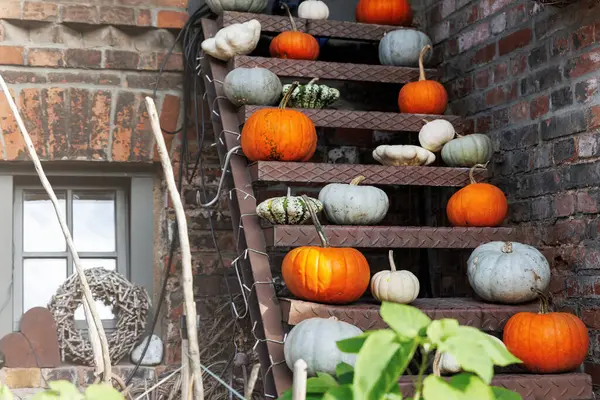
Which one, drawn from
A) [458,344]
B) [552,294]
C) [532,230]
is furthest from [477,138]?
[458,344]

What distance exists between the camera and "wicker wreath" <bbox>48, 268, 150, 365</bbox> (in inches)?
123

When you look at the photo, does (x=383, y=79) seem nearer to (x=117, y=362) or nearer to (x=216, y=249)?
(x=216, y=249)

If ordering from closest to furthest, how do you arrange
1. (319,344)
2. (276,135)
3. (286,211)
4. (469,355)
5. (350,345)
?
1. (469,355)
2. (350,345)
3. (319,344)
4. (286,211)
5. (276,135)

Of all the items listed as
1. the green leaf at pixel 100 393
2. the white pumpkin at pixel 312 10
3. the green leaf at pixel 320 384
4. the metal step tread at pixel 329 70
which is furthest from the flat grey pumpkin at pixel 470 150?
the green leaf at pixel 100 393

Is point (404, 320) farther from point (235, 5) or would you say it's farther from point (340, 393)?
point (235, 5)

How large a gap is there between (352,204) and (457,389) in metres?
1.76

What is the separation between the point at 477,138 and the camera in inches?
114

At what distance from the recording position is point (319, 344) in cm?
207

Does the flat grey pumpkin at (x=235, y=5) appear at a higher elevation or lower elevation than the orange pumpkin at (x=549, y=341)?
higher

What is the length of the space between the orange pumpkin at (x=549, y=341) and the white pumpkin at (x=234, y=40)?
1.40 m

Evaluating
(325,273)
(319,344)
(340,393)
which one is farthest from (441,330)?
(325,273)

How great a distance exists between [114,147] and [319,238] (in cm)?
116

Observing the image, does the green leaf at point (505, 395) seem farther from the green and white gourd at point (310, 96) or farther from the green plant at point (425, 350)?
the green and white gourd at point (310, 96)

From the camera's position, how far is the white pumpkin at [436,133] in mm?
2953
